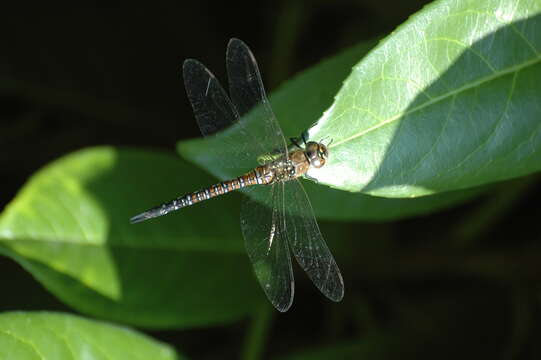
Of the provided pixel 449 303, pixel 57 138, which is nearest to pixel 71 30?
pixel 57 138

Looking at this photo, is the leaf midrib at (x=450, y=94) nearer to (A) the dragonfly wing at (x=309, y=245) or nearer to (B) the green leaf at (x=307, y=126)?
(B) the green leaf at (x=307, y=126)

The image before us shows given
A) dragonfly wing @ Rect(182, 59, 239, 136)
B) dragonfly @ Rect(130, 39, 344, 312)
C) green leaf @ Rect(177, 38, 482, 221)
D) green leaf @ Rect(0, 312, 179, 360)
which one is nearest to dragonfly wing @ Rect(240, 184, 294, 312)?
dragonfly @ Rect(130, 39, 344, 312)

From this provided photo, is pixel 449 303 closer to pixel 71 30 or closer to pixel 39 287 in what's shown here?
pixel 39 287

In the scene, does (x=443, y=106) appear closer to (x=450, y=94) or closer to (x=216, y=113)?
(x=450, y=94)

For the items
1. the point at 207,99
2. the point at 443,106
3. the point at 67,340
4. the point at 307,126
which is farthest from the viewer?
the point at 207,99

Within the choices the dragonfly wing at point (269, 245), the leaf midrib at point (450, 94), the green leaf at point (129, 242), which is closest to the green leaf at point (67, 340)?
the green leaf at point (129, 242)

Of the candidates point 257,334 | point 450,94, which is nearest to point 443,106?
point 450,94
